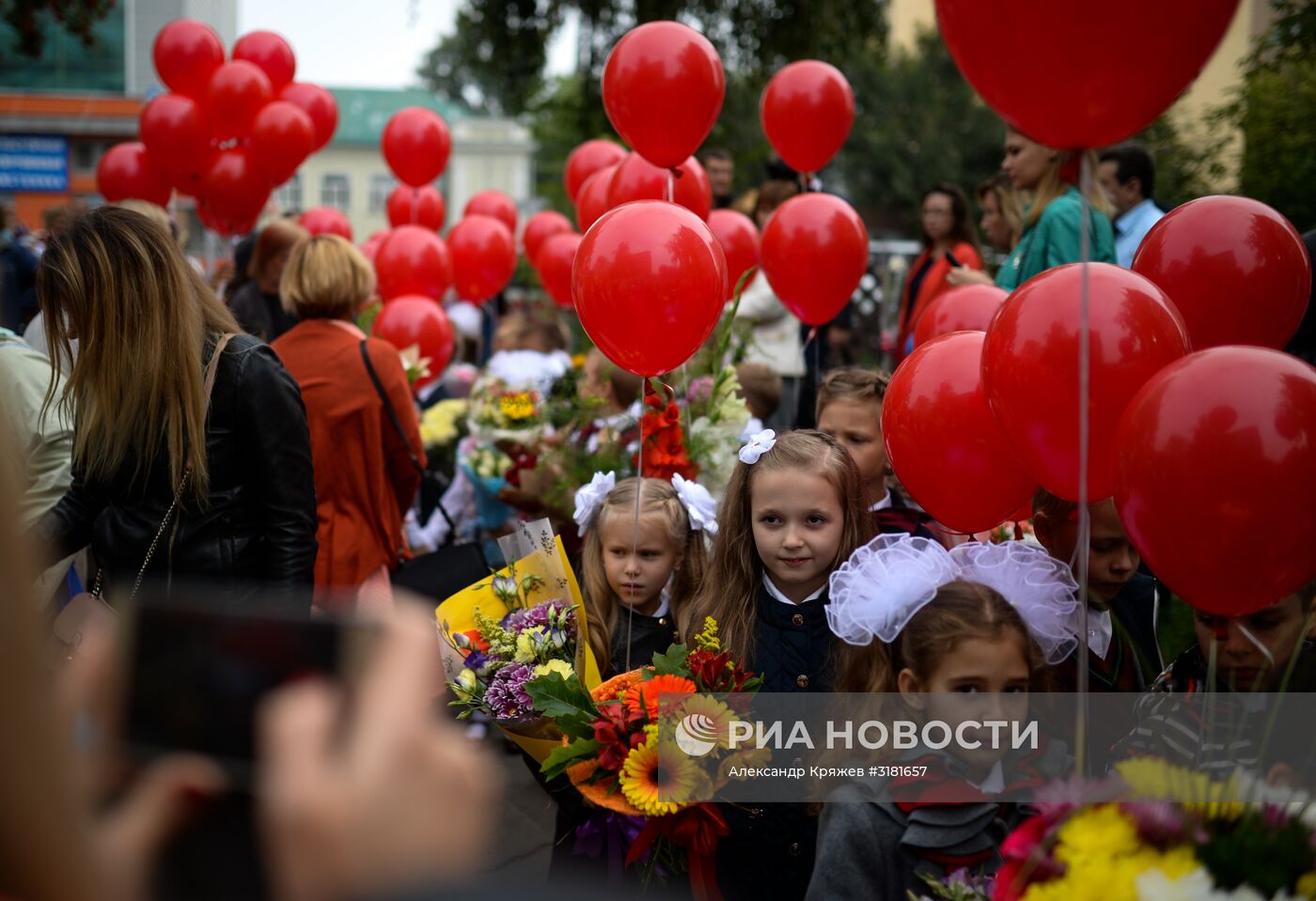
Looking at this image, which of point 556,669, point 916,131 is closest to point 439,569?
point 556,669

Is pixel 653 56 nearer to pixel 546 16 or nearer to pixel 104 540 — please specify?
pixel 104 540

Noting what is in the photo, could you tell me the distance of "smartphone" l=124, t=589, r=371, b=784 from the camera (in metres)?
0.89

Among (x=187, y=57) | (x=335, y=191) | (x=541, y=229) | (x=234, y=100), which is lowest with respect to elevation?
(x=335, y=191)

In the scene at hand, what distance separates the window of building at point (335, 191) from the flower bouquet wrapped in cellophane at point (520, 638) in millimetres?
54982

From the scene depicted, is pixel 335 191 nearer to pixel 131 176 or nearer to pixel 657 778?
pixel 131 176

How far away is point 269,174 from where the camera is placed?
7.62 metres

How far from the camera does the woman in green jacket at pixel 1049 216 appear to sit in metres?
4.46

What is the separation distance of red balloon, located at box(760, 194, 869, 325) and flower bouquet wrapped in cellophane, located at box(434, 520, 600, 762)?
200cm

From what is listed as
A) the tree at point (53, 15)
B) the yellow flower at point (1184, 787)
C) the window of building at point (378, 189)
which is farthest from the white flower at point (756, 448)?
the window of building at point (378, 189)

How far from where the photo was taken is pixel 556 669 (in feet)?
9.77

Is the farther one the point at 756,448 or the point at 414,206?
the point at 414,206

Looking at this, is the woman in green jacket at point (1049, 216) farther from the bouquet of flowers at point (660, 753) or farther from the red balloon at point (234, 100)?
the red balloon at point (234, 100)

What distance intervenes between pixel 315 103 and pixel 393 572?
4708 millimetres

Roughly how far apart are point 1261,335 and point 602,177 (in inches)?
134
